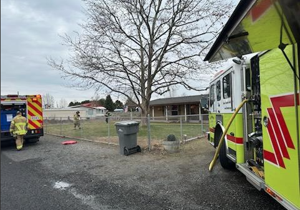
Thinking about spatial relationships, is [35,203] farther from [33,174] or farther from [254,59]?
[254,59]

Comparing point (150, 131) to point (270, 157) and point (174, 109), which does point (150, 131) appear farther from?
point (174, 109)

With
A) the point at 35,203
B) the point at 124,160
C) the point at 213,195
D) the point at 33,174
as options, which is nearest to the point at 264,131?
the point at 213,195

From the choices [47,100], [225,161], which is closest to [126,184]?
[225,161]

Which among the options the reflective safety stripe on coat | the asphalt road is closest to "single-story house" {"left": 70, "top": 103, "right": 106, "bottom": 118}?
the reflective safety stripe on coat

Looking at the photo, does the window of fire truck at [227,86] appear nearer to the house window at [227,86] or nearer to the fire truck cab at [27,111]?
the house window at [227,86]

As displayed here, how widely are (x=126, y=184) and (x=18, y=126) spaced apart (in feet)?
22.9

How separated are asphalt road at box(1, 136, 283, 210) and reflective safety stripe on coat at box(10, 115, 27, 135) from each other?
1849 millimetres

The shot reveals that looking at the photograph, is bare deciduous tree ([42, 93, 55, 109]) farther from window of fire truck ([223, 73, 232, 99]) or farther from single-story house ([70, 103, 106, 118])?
window of fire truck ([223, 73, 232, 99])

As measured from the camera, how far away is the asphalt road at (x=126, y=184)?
12.4 ft

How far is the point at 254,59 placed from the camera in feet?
12.7

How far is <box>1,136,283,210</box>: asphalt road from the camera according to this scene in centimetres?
378

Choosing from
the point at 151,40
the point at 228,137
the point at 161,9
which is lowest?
the point at 228,137

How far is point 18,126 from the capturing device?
9.14 metres

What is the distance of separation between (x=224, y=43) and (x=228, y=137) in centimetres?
286
